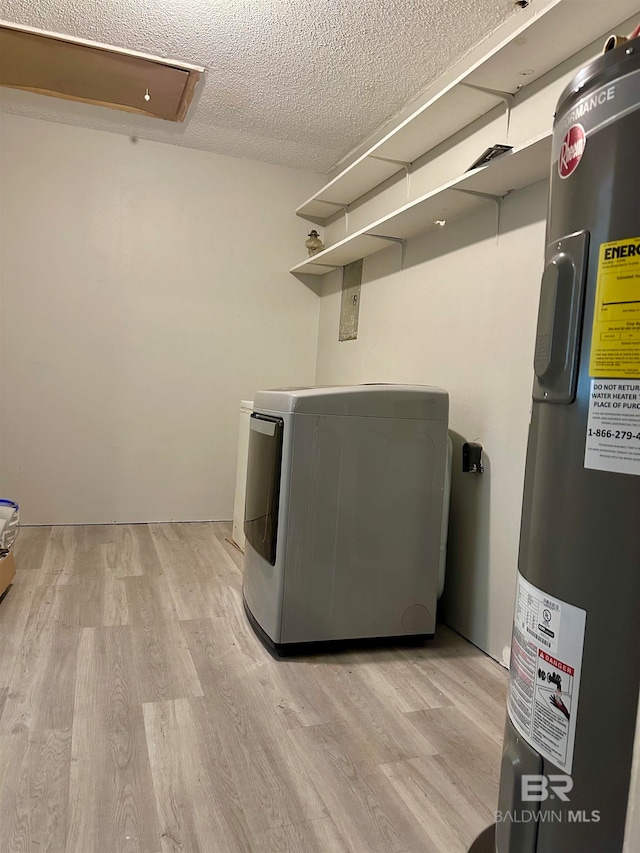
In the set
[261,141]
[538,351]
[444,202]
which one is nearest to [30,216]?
[261,141]

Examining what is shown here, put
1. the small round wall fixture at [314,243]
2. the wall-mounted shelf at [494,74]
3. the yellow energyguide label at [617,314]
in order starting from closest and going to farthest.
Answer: the yellow energyguide label at [617,314]
the wall-mounted shelf at [494,74]
the small round wall fixture at [314,243]

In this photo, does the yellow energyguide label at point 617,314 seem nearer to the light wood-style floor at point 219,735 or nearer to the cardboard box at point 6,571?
the light wood-style floor at point 219,735

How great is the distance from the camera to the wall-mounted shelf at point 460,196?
1.85 meters

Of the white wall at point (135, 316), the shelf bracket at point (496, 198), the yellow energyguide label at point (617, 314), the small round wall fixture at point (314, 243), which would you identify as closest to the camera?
the yellow energyguide label at point (617, 314)

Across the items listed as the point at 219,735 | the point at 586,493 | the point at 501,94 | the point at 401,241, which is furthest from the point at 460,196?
the point at 219,735

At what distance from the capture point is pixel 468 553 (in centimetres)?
233

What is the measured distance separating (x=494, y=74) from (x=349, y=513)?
1586 millimetres

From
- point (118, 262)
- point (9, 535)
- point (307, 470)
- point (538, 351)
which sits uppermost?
point (118, 262)

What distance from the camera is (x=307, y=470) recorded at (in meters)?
2.03

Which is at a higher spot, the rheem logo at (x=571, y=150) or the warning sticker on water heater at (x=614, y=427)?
the rheem logo at (x=571, y=150)

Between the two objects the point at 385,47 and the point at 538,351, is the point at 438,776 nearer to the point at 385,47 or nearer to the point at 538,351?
the point at 538,351

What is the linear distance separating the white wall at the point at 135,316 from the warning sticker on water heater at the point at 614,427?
3.26m

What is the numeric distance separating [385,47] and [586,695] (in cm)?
252

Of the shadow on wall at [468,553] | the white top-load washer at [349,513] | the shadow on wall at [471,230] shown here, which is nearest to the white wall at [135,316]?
the shadow on wall at [471,230]
